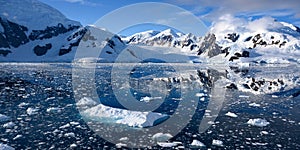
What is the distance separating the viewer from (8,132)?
1159 cm

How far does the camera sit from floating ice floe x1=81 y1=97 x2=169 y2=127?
13.4m

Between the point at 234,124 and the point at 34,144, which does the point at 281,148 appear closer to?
the point at 234,124

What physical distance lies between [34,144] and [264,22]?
199213 millimetres

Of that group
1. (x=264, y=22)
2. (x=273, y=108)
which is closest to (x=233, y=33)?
(x=264, y=22)

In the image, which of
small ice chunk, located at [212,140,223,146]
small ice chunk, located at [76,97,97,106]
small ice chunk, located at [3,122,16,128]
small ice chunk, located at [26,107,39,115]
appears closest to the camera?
small ice chunk, located at [212,140,223,146]

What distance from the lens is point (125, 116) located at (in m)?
14.2

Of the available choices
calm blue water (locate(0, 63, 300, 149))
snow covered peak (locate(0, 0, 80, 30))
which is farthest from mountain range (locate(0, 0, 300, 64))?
calm blue water (locate(0, 63, 300, 149))

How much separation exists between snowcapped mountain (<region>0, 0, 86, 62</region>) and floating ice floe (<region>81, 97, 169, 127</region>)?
103m

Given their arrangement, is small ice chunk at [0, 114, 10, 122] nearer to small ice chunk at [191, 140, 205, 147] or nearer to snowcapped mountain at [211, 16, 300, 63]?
small ice chunk at [191, 140, 205, 147]

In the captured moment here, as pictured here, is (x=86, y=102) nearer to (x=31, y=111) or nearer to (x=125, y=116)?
(x=31, y=111)

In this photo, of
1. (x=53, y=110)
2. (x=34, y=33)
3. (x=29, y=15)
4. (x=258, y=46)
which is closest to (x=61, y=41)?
(x=34, y=33)

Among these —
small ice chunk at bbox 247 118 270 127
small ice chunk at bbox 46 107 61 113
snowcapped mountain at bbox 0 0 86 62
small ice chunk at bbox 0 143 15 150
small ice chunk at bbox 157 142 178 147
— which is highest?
snowcapped mountain at bbox 0 0 86 62

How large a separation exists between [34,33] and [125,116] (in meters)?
144

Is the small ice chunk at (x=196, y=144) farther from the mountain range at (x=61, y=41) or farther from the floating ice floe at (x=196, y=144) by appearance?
the mountain range at (x=61, y=41)
